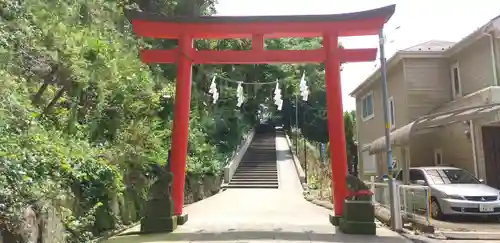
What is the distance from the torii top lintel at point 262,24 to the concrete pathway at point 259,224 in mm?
4866

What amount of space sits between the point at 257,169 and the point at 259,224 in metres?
16.6

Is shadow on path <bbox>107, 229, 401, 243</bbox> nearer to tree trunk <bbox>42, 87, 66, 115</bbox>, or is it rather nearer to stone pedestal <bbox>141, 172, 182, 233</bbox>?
stone pedestal <bbox>141, 172, 182, 233</bbox>

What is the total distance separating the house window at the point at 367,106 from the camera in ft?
75.4

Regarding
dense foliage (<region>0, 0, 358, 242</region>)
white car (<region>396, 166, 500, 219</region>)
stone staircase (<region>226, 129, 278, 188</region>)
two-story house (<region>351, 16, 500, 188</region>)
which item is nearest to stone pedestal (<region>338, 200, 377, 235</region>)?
white car (<region>396, 166, 500, 219</region>)

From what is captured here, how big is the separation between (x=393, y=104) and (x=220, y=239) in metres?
13.4

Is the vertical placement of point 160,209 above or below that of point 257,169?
below

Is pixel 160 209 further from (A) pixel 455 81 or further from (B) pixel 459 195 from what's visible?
(A) pixel 455 81

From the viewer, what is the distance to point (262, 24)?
10.5 m

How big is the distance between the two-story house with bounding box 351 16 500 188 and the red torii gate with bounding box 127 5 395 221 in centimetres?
453

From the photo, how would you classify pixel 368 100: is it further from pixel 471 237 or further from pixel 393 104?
pixel 471 237

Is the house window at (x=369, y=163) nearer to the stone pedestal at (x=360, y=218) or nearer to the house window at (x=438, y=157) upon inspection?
the house window at (x=438, y=157)

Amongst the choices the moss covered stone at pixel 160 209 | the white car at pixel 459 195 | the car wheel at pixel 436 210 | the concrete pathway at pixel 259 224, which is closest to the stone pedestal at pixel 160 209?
the moss covered stone at pixel 160 209

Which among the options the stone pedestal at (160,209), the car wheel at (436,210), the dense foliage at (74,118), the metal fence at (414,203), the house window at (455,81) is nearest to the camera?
the dense foliage at (74,118)

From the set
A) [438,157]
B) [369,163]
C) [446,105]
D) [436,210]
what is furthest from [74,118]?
[369,163]
